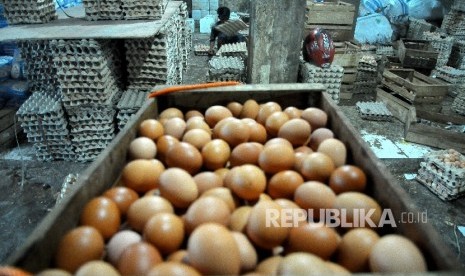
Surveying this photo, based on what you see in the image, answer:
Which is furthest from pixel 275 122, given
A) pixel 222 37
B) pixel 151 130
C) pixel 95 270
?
pixel 222 37

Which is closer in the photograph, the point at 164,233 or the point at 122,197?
the point at 164,233

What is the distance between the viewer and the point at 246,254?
4.42 feet

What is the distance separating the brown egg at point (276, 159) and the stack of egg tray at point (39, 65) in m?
3.61

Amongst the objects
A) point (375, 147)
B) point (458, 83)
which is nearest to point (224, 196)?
point (375, 147)

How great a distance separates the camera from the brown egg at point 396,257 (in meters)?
1.17

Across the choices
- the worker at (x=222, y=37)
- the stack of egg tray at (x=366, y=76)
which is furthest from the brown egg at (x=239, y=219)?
the worker at (x=222, y=37)

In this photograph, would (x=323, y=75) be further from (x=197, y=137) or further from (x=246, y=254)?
(x=246, y=254)

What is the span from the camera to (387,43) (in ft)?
32.8

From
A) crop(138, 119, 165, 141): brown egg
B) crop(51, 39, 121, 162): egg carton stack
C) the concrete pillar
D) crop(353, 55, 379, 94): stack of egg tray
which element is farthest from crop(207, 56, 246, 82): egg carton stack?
crop(353, 55, 379, 94): stack of egg tray

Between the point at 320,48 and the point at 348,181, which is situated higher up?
the point at 320,48

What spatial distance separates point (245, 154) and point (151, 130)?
675 millimetres

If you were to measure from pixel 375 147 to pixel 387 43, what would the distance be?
6.50 m

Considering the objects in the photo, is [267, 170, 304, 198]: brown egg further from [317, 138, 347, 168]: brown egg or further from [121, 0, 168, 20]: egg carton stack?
[121, 0, 168, 20]: egg carton stack

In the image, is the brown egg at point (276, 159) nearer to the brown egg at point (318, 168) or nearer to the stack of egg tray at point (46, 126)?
the brown egg at point (318, 168)
